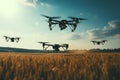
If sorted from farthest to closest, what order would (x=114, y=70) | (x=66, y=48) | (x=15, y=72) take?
(x=66, y=48) → (x=114, y=70) → (x=15, y=72)

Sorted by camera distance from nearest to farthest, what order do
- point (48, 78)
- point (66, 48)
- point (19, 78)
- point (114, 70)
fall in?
point (19, 78), point (48, 78), point (114, 70), point (66, 48)

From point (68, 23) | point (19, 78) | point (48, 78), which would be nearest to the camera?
point (19, 78)

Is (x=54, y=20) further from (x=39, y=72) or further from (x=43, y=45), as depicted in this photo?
(x=43, y=45)

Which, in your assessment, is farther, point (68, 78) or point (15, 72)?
point (15, 72)

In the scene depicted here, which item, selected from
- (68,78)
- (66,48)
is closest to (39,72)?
(68,78)

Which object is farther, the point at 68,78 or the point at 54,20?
the point at 54,20

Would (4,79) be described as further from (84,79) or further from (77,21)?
(77,21)

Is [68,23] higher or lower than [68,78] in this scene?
higher

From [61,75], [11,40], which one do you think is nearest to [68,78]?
[61,75]

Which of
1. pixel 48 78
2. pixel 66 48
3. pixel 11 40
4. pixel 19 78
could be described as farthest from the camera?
pixel 11 40
